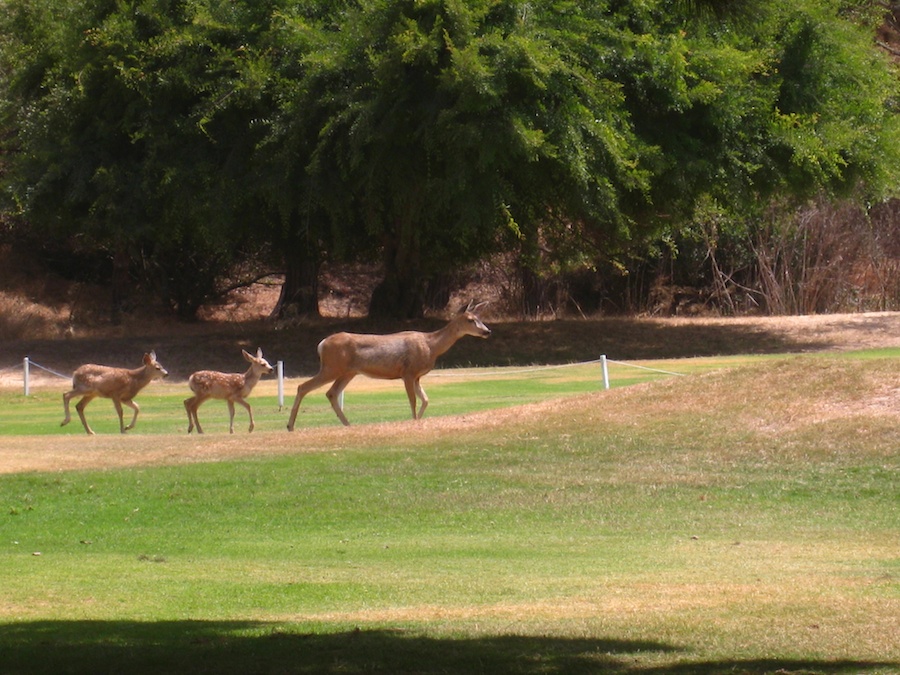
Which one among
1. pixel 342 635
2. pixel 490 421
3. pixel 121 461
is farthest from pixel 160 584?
pixel 490 421

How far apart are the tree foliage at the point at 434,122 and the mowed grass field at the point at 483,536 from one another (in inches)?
335

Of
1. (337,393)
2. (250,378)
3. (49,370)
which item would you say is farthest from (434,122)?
(49,370)

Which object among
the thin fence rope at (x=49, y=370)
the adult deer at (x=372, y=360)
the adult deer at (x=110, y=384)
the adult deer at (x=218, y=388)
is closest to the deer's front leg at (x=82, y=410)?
the adult deer at (x=110, y=384)

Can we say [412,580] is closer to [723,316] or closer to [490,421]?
[490,421]

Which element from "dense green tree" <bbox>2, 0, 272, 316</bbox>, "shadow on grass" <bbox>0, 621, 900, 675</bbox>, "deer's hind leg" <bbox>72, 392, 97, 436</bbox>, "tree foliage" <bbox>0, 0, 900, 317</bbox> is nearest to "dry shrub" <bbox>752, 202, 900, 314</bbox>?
"tree foliage" <bbox>0, 0, 900, 317</bbox>

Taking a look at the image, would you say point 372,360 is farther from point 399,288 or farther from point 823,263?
point 823,263

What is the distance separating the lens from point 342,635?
340 inches

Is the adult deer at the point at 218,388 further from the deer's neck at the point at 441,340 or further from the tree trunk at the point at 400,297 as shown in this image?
the tree trunk at the point at 400,297

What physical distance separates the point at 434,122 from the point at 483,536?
19725 millimetres

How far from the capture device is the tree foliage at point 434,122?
3316 centimetres

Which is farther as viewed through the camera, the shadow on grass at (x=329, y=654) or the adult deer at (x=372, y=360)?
the adult deer at (x=372, y=360)

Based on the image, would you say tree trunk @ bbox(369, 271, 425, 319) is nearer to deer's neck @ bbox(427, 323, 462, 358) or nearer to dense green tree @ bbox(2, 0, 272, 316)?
dense green tree @ bbox(2, 0, 272, 316)

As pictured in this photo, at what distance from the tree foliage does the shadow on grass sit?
79.0ft

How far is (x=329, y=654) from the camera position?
7910 millimetres
